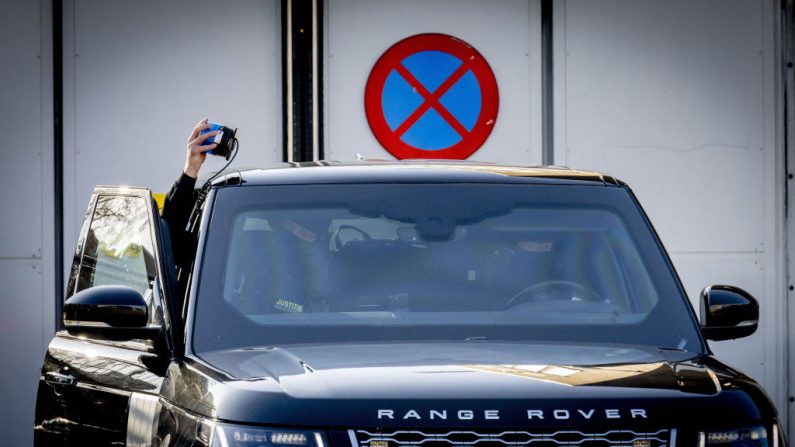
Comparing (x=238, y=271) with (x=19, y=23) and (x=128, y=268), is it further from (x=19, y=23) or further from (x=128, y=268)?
(x=19, y=23)

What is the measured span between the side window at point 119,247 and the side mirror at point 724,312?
5.75 ft

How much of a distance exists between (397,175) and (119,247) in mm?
1335

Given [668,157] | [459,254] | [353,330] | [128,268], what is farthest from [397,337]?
[668,157]

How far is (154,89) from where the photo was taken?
9.22 metres

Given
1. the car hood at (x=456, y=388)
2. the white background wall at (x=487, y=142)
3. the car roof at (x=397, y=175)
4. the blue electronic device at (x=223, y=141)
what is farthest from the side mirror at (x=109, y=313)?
the white background wall at (x=487, y=142)

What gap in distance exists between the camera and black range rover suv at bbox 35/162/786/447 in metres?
3.76

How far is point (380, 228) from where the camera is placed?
16.0 feet

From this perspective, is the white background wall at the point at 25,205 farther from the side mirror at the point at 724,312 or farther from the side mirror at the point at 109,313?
the side mirror at the point at 724,312

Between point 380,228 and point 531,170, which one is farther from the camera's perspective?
point 531,170

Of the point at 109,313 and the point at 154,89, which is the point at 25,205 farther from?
the point at 109,313

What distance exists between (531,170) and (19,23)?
4779 mm

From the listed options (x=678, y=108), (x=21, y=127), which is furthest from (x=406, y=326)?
(x=678, y=108)

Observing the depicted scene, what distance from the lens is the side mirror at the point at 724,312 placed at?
4742mm

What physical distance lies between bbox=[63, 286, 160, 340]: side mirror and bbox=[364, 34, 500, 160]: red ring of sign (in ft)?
15.6
